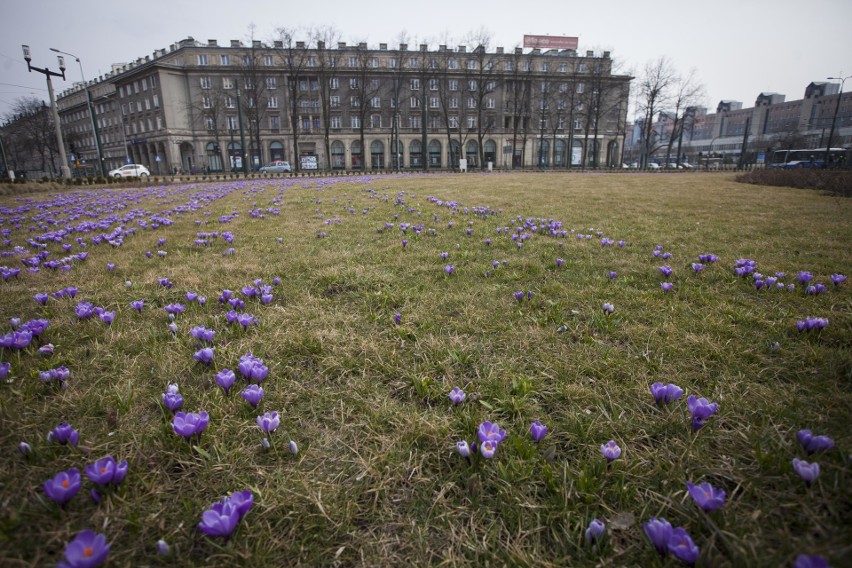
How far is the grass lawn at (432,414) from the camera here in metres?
1.36

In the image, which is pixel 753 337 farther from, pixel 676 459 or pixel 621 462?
pixel 621 462

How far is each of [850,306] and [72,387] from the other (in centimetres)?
559

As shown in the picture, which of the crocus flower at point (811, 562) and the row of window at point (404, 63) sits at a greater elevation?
the row of window at point (404, 63)

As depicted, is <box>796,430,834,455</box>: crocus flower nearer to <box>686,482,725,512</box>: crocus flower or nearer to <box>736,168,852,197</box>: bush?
<box>686,482,725,512</box>: crocus flower

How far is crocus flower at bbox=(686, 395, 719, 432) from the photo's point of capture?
5.66 feet

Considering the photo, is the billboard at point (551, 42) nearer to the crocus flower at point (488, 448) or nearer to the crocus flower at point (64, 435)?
the crocus flower at point (488, 448)

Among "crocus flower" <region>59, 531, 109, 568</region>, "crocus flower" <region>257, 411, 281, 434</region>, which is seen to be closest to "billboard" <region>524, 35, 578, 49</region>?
"crocus flower" <region>257, 411, 281, 434</region>

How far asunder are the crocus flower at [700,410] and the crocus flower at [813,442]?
28 centimetres

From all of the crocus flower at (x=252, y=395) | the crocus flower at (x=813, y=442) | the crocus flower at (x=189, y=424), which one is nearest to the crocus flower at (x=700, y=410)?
the crocus flower at (x=813, y=442)

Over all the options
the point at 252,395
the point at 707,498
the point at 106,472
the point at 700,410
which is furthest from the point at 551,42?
the point at 106,472

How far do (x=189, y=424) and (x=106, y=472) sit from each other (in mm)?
329

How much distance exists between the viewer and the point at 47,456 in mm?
1659

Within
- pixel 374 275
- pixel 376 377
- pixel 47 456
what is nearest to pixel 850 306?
pixel 376 377

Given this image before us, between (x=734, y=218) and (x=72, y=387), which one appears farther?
(x=734, y=218)
